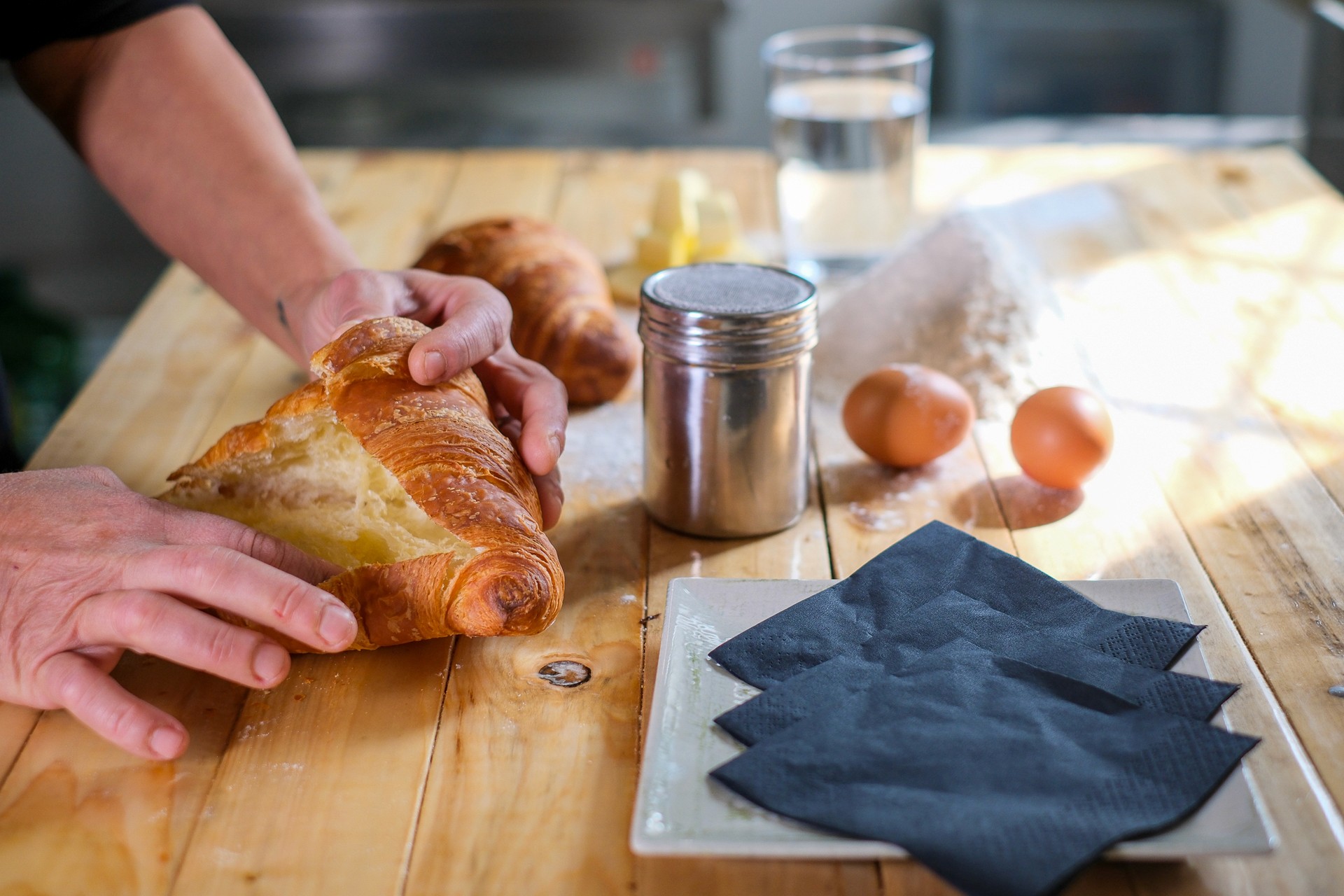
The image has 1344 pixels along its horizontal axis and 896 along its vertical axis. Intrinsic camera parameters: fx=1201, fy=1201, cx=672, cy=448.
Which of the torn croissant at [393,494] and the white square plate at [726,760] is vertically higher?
the torn croissant at [393,494]

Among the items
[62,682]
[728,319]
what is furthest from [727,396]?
[62,682]

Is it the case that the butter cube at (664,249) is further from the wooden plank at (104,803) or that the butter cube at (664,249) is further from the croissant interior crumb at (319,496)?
the wooden plank at (104,803)

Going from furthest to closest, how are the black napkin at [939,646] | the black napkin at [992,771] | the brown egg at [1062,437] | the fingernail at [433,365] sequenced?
the brown egg at [1062,437]
the fingernail at [433,365]
the black napkin at [939,646]
the black napkin at [992,771]

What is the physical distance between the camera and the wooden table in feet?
2.39

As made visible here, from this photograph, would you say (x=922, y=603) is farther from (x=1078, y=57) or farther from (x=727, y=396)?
(x=1078, y=57)

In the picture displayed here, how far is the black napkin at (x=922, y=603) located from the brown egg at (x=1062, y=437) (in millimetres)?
207

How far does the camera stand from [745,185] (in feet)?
6.95

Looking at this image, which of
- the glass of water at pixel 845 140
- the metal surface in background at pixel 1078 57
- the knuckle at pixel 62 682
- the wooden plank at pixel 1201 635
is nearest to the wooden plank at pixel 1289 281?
the wooden plank at pixel 1201 635

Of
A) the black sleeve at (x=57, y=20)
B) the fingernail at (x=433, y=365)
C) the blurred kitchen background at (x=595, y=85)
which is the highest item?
the black sleeve at (x=57, y=20)

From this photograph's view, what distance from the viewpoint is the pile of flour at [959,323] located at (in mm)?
1344

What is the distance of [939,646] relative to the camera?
0.84 m

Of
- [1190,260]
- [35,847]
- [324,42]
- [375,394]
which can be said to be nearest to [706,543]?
[375,394]

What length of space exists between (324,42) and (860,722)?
A: 317 cm

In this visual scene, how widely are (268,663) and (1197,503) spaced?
84 cm
